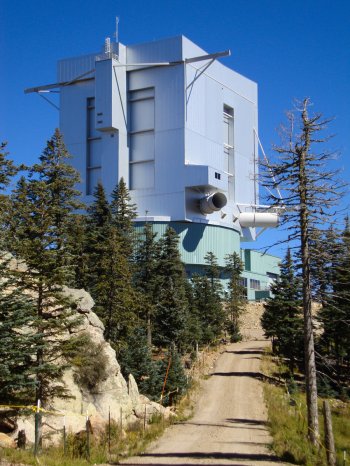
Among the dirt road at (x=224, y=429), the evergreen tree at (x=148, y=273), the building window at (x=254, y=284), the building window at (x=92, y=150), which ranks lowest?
the dirt road at (x=224, y=429)

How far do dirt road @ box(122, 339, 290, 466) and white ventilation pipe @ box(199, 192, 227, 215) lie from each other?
33700mm

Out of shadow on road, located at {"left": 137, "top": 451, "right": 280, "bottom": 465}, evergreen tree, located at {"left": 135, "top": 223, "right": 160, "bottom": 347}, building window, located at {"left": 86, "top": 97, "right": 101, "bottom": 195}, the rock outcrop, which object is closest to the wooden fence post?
shadow on road, located at {"left": 137, "top": 451, "right": 280, "bottom": 465}

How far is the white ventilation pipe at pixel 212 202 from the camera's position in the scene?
81.7 metres

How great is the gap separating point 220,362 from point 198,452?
101ft

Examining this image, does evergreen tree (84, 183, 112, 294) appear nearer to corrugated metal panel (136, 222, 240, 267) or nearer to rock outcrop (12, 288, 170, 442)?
Result: rock outcrop (12, 288, 170, 442)

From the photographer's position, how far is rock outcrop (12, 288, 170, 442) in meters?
23.8

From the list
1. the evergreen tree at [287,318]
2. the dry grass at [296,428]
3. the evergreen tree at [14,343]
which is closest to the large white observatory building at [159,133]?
the evergreen tree at [287,318]

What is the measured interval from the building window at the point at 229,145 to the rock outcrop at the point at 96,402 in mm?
63050

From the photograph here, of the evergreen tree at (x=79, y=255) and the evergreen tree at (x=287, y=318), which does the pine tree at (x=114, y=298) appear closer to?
the evergreen tree at (x=79, y=255)

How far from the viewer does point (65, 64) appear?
303 ft

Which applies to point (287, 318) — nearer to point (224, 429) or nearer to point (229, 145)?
point (224, 429)

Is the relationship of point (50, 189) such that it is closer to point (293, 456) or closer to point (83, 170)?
point (293, 456)

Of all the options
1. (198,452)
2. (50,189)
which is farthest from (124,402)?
(50,189)

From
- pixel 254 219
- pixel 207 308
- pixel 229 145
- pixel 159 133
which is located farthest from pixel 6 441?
pixel 229 145
